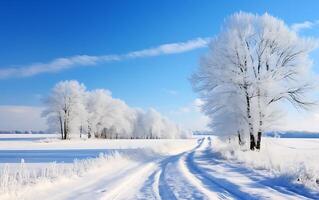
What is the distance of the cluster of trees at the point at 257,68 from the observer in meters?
29.6

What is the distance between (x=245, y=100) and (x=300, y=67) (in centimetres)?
483

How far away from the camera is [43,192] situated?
11.9 metres

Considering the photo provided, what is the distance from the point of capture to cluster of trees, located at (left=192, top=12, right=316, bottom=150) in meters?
29.6

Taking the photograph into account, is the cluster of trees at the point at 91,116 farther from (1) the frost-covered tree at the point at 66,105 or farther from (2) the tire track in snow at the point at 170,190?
(2) the tire track in snow at the point at 170,190

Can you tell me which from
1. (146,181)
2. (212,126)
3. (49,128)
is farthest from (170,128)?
(146,181)

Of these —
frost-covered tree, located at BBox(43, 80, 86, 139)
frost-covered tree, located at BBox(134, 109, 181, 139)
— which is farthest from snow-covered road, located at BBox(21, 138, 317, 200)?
frost-covered tree, located at BBox(134, 109, 181, 139)

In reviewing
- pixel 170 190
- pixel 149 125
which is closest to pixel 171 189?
pixel 170 190

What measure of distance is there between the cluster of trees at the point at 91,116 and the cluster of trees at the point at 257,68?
52482 mm

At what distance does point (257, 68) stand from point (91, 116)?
2660 inches

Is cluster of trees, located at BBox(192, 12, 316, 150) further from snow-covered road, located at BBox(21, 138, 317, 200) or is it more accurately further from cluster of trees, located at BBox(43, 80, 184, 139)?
cluster of trees, located at BBox(43, 80, 184, 139)

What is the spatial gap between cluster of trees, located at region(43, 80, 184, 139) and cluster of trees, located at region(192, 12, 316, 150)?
172 feet

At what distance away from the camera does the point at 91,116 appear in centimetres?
9356

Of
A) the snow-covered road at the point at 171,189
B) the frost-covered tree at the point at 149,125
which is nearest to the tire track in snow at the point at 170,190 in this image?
the snow-covered road at the point at 171,189

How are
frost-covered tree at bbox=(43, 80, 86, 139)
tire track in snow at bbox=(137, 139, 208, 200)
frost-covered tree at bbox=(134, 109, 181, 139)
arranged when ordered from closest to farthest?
tire track in snow at bbox=(137, 139, 208, 200) → frost-covered tree at bbox=(43, 80, 86, 139) → frost-covered tree at bbox=(134, 109, 181, 139)
